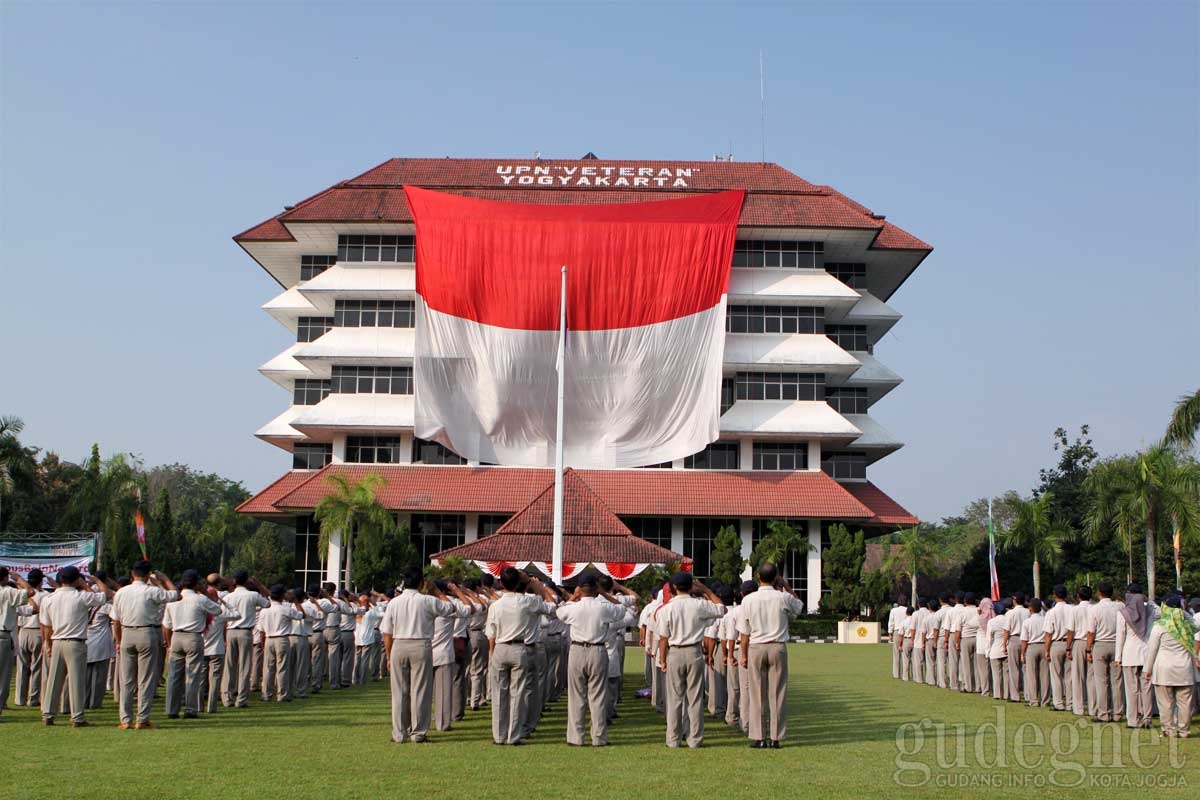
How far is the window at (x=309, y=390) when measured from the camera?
48.3 metres

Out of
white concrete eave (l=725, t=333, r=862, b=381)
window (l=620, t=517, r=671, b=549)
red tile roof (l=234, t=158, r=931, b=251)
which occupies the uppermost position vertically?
red tile roof (l=234, t=158, r=931, b=251)

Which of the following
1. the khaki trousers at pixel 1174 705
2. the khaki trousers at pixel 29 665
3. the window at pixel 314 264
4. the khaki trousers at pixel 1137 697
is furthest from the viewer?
the window at pixel 314 264

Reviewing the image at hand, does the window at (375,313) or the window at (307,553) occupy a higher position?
the window at (375,313)

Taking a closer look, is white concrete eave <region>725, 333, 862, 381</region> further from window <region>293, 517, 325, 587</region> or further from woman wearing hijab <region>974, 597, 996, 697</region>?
woman wearing hijab <region>974, 597, 996, 697</region>

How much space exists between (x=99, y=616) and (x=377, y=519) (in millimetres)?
26620

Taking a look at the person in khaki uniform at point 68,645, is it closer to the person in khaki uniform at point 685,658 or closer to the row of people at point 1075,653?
the person in khaki uniform at point 685,658

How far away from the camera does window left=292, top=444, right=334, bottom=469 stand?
157 ft

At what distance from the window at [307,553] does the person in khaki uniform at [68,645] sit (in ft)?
107

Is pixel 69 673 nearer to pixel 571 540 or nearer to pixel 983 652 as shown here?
pixel 983 652

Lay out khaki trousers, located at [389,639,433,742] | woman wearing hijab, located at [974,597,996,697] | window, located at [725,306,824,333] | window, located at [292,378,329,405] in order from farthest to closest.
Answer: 1. window, located at [292,378,329,405]
2. window, located at [725,306,824,333]
3. woman wearing hijab, located at [974,597,996,697]
4. khaki trousers, located at [389,639,433,742]

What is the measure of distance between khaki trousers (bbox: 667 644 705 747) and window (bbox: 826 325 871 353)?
38136 millimetres

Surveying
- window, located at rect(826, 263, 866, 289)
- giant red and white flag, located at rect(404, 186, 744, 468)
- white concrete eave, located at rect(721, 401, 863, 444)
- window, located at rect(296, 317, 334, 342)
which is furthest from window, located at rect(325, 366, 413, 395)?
window, located at rect(826, 263, 866, 289)

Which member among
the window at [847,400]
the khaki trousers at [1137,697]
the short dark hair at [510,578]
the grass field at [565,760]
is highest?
the window at [847,400]

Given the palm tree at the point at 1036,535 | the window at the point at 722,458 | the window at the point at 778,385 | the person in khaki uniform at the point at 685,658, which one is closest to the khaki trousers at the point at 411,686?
the person in khaki uniform at the point at 685,658
